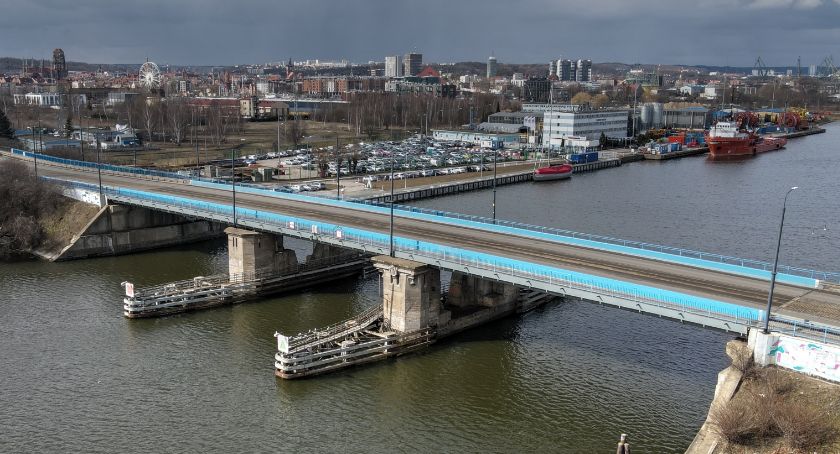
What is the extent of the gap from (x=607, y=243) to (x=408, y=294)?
1128 centimetres

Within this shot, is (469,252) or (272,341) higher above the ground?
(469,252)

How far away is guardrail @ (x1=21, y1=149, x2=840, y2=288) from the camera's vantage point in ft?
99.7

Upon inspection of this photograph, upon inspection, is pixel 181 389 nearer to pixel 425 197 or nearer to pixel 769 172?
pixel 425 197

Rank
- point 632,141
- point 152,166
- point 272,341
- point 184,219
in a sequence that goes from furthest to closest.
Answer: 1. point 632,141
2. point 152,166
3. point 184,219
4. point 272,341

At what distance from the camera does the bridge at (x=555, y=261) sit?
24.9 m

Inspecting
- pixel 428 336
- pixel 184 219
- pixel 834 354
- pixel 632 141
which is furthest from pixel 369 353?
pixel 632 141

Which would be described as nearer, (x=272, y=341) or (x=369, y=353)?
(x=369, y=353)

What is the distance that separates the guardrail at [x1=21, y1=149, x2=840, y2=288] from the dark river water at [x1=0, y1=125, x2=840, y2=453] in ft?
13.4

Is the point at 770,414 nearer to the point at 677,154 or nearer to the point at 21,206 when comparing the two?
the point at 21,206

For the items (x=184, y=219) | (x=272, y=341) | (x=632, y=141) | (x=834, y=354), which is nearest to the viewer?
(x=834, y=354)

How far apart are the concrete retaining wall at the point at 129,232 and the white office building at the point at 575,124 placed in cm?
7090

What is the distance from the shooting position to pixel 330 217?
142 ft

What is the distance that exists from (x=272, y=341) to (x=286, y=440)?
9607 millimetres

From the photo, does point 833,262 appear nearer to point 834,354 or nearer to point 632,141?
point 834,354
